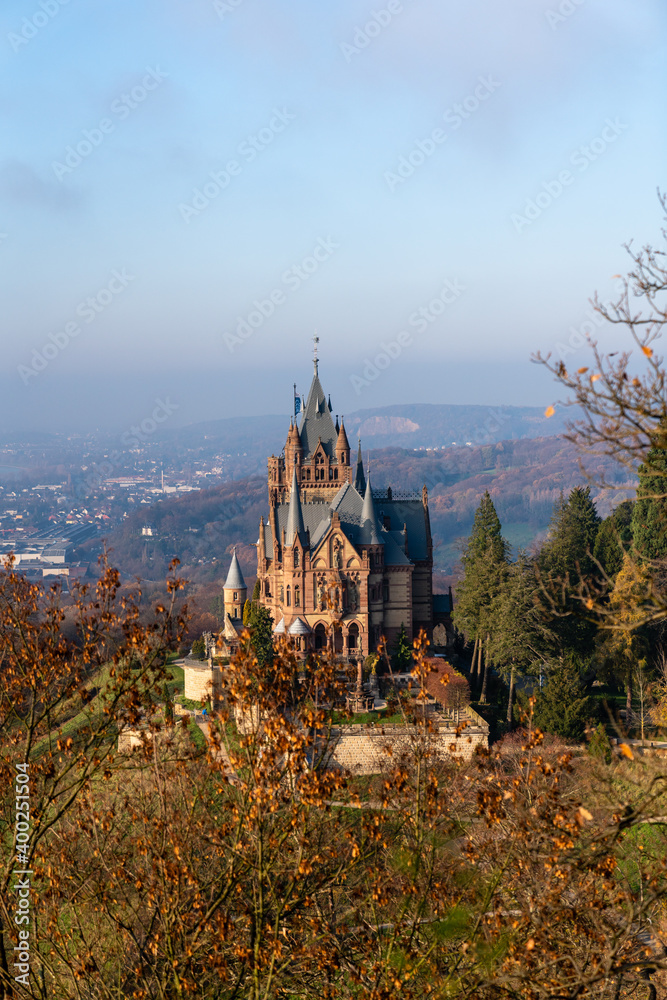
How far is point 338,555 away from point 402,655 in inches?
246

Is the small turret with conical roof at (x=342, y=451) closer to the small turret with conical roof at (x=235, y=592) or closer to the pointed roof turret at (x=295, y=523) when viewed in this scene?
the pointed roof turret at (x=295, y=523)

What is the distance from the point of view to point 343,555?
48.4m

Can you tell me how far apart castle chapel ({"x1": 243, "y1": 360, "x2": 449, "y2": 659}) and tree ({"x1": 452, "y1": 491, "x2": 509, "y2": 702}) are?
231 cm

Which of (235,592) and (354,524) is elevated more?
(354,524)

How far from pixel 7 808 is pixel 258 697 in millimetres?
5368

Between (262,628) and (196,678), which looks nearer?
(262,628)

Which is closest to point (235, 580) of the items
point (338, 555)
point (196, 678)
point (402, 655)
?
point (196, 678)

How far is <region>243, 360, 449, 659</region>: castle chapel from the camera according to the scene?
48219mm

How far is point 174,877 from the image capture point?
11.3 m

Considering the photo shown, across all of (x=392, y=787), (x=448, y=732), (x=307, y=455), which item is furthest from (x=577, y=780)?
(x=307, y=455)
